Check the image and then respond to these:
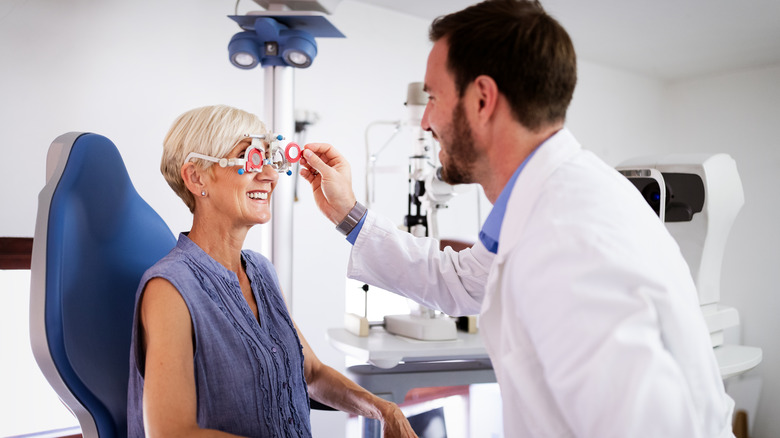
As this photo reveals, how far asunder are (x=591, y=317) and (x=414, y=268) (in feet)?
2.40

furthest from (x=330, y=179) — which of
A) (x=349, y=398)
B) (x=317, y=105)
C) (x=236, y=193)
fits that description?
(x=317, y=105)

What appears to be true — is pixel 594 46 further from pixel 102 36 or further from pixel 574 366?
pixel 574 366

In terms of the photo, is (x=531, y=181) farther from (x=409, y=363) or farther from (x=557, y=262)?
(x=409, y=363)

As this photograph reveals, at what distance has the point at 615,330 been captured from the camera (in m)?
0.76

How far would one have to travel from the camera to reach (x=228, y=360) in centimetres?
117

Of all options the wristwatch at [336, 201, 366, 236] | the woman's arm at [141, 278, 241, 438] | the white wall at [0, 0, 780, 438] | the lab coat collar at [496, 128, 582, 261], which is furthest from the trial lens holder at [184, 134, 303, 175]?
the white wall at [0, 0, 780, 438]

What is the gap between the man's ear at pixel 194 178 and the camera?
1336mm

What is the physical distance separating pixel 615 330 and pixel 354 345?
131 centimetres

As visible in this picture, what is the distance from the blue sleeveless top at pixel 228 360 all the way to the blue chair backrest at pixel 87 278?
2.8 inches

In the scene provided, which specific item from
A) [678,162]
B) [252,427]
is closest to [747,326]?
[678,162]

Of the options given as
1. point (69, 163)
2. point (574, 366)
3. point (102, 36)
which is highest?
point (102, 36)

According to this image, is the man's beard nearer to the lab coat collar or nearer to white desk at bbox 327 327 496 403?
the lab coat collar

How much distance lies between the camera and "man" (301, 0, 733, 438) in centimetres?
76

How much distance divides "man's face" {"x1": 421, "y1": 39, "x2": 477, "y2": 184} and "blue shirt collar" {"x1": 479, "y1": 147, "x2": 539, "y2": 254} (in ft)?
0.27
